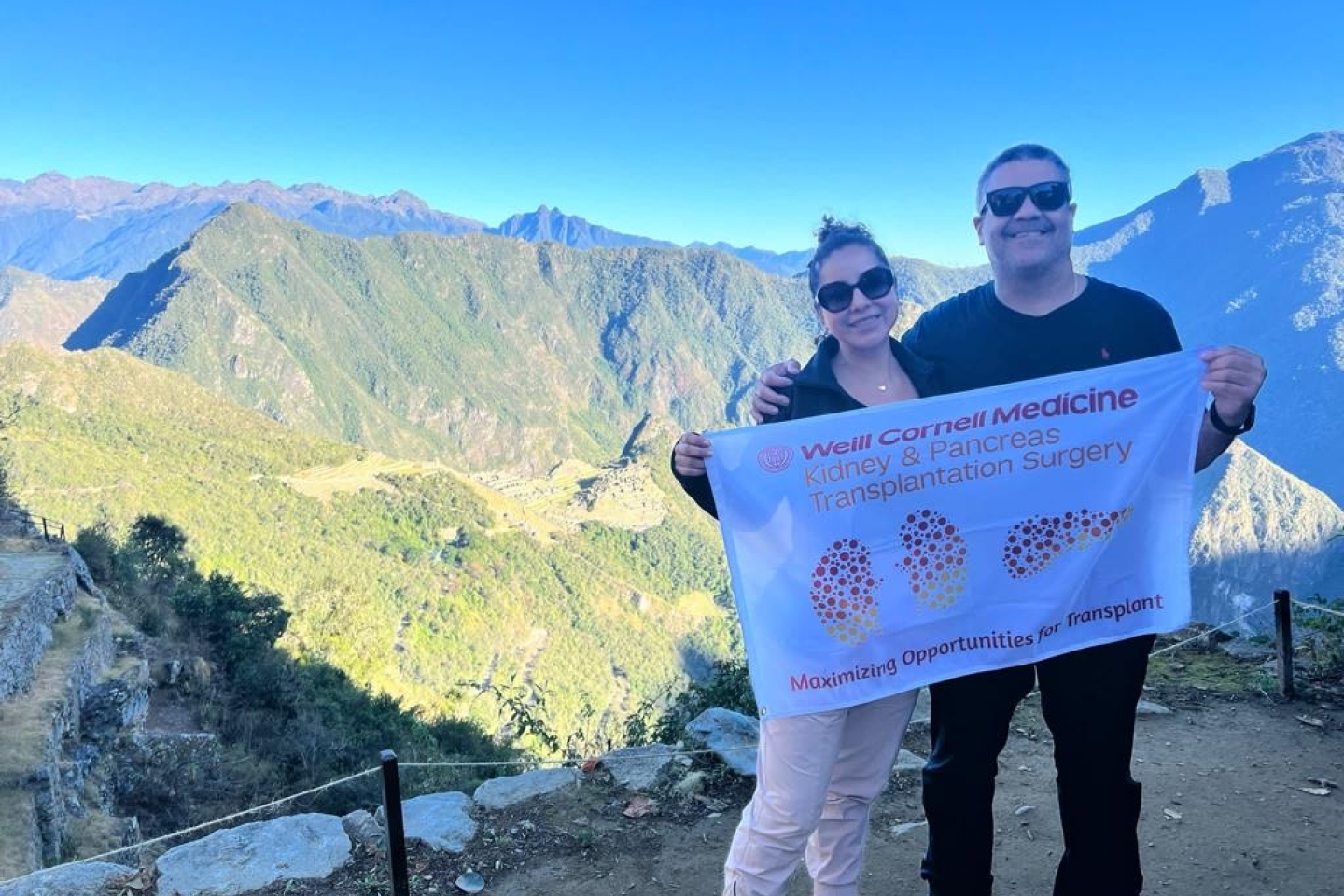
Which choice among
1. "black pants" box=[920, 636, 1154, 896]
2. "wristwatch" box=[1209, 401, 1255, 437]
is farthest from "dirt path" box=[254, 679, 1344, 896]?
"wristwatch" box=[1209, 401, 1255, 437]

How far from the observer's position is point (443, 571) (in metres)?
67.4

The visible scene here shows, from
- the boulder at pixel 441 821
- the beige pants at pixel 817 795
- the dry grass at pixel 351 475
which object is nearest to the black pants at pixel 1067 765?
the beige pants at pixel 817 795

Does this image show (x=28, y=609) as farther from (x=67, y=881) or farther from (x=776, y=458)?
(x=776, y=458)

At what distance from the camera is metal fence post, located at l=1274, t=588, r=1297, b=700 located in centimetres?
523

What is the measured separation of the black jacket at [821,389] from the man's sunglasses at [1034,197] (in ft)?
1.72

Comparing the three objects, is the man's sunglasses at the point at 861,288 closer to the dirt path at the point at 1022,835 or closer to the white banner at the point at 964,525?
the white banner at the point at 964,525

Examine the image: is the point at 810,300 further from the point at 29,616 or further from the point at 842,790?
the point at 29,616

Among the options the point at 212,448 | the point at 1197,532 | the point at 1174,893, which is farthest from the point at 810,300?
the point at 1197,532

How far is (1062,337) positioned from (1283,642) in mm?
4425

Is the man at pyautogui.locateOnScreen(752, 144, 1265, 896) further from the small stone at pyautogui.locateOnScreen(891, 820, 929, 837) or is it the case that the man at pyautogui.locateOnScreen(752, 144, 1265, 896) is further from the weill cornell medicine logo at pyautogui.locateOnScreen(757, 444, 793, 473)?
the small stone at pyautogui.locateOnScreen(891, 820, 929, 837)

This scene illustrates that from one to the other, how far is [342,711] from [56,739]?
6.64m

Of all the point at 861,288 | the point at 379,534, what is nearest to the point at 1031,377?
the point at 861,288

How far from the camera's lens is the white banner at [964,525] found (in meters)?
2.53

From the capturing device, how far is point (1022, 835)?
3.79 meters
